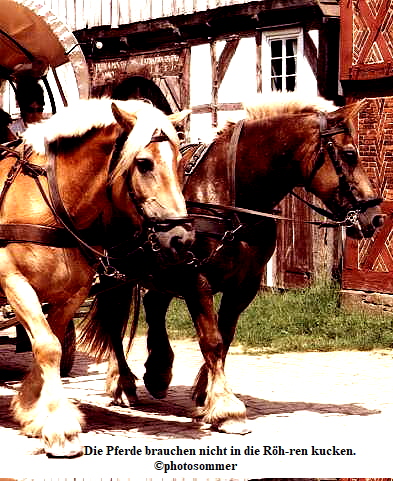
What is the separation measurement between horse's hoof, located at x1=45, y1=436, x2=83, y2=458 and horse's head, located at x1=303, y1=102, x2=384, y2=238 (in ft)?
7.68

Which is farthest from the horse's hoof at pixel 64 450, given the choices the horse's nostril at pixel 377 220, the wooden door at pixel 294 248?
the wooden door at pixel 294 248

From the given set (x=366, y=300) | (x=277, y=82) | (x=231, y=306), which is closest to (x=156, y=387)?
(x=231, y=306)

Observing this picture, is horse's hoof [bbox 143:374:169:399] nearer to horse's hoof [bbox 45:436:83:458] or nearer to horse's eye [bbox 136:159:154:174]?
horse's hoof [bbox 45:436:83:458]

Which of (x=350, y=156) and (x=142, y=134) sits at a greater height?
(x=142, y=134)

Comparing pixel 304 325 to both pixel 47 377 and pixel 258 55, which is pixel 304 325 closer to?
pixel 258 55

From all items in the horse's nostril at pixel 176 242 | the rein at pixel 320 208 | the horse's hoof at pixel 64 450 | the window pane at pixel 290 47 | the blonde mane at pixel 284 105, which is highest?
the window pane at pixel 290 47

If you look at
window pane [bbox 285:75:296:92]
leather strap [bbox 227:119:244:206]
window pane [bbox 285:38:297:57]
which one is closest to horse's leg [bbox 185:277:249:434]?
leather strap [bbox 227:119:244:206]

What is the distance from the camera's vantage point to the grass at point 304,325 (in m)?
10.8

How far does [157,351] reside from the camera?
757cm

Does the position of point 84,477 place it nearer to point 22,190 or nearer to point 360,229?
point 22,190

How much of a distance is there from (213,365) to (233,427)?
17.2 inches

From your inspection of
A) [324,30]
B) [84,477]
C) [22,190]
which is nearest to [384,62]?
[324,30]

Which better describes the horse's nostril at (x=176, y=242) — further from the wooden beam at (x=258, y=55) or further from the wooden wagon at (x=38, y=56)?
the wooden beam at (x=258, y=55)

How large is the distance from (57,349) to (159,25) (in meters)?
10.1
